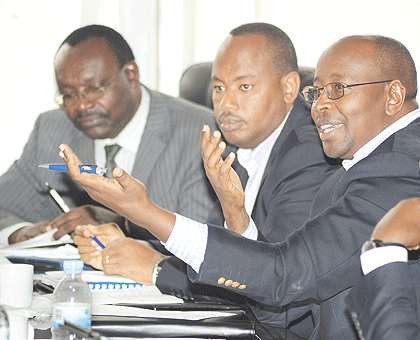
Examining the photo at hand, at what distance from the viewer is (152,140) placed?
2232 millimetres

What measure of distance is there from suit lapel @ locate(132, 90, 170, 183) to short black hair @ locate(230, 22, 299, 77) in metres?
0.59

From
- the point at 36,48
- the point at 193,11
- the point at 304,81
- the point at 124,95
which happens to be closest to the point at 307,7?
the point at 193,11

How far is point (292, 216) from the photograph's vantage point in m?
1.49

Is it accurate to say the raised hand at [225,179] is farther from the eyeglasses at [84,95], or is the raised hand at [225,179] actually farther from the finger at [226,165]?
the eyeglasses at [84,95]

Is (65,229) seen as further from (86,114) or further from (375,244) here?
(375,244)

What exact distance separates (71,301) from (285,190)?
29.0 inches

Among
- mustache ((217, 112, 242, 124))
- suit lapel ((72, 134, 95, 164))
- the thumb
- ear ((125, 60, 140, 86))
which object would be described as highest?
the thumb

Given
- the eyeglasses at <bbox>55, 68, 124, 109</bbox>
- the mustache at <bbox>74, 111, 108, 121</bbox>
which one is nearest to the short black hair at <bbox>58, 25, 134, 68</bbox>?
the eyeglasses at <bbox>55, 68, 124, 109</bbox>

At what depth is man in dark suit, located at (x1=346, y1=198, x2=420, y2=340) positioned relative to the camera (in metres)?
0.76

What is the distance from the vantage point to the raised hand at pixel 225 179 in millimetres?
1215

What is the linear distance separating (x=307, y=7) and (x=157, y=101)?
43.2 inches

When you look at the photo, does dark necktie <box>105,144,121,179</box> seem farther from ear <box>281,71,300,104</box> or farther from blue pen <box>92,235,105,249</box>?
ear <box>281,71,300,104</box>

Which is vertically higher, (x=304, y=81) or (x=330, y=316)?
(x=304, y=81)

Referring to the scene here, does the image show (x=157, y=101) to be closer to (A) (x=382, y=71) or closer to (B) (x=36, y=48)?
(B) (x=36, y=48)
